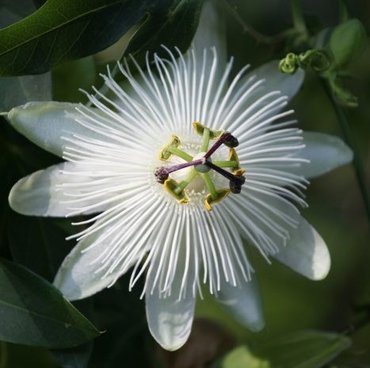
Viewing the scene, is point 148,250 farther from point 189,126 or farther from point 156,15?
point 156,15

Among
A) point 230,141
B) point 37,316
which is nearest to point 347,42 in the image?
point 230,141

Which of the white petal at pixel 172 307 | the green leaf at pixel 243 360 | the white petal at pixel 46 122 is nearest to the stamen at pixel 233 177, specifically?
the white petal at pixel 172 307

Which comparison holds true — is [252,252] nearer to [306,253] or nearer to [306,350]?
[306,350]

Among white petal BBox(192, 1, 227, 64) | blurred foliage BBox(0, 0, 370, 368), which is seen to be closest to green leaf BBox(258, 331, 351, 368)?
blurred foliage BBox(0, 0, 370, 368)

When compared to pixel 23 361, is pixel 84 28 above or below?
above

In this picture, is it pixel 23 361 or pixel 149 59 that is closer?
pixel 149 59

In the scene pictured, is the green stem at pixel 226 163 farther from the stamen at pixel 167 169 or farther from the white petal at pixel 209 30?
the white petal at pixel 209 30

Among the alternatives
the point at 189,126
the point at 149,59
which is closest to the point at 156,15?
the point at 149,59

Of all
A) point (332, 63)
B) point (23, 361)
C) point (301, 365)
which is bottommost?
point (301, 365)

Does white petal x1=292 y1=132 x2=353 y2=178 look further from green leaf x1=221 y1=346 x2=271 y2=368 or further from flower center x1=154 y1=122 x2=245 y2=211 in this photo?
green leaf x1=221 y1=346 x2=271 y2=368
